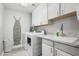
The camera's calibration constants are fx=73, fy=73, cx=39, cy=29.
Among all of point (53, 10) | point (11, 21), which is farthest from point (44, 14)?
point (11, 21)

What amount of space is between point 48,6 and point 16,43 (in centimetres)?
108

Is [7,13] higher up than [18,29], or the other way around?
[7,13]

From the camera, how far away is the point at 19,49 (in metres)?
1.44

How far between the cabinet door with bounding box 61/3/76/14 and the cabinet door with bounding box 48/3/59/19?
16cm

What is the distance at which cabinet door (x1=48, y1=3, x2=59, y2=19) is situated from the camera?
1.39 m

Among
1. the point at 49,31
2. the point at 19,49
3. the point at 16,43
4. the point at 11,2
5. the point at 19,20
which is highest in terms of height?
the point at 11,2

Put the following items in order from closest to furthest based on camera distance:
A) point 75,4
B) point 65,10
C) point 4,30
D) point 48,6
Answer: point 75,4 < point 65,10 < point 4,30 < point 48,6

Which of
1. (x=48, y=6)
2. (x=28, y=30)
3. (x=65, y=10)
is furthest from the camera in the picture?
(x=48, y=6)

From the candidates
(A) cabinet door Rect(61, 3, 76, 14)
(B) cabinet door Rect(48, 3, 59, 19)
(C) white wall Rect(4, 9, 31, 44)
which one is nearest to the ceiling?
(C) white wall Rect(4, 9, 31, 44)

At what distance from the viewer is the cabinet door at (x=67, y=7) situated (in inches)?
40.9

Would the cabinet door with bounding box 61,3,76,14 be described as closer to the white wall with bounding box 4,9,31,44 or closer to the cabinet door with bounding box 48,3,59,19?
the cabinet door with bounding box 48,3,59,19

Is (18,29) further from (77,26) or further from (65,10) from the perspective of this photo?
(77,26)

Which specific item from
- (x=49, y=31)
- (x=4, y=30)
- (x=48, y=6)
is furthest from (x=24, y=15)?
(x=49, y=31)

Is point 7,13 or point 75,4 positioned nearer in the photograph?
point 75,4
